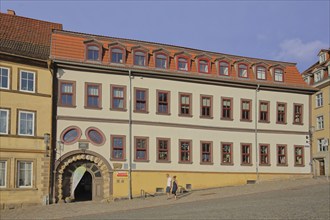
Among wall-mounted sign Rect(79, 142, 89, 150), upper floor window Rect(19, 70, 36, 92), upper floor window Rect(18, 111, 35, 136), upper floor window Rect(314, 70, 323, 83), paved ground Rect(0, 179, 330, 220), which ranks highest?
upper floor window Rect(314, 70, 323, 83)

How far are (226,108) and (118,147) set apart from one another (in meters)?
9.12

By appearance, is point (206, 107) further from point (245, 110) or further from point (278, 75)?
point (278, 75)

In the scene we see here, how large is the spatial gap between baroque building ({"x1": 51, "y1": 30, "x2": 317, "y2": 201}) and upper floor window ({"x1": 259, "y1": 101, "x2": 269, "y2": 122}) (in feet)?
0.26

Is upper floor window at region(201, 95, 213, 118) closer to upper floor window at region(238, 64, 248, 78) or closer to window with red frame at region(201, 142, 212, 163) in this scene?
window with red frame at region(201, 142, 212, 163)

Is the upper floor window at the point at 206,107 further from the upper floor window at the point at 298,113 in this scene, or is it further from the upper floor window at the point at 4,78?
the upper floor window at the point at 4,78

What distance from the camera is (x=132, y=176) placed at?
34.0 metres

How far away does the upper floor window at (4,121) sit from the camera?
98.9ft

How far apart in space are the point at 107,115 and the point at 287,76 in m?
15.9

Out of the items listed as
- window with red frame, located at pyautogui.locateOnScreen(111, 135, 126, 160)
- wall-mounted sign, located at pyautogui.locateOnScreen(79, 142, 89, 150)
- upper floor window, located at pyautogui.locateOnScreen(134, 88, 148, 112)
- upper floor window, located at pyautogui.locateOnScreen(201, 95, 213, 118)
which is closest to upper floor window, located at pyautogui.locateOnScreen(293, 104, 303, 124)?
upper floor window, located at pyautogui.locateOnScreen(201, 95, 213, 118)

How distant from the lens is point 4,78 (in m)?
30.4

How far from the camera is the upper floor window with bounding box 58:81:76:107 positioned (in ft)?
107

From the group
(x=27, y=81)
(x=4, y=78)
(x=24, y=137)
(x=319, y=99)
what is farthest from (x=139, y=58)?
(x=319, y=99)

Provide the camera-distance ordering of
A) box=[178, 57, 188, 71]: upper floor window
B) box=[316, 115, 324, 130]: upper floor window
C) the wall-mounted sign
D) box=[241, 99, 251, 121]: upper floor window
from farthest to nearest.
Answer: box=[316, 115, 324, 130]: upper floor window → box=[241, 99, 251, 121]: upper floor window → box=[178, 57, 188, 71]: upper floor window → the wall-mounted sign

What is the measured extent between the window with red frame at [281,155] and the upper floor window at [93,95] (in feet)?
48.3
